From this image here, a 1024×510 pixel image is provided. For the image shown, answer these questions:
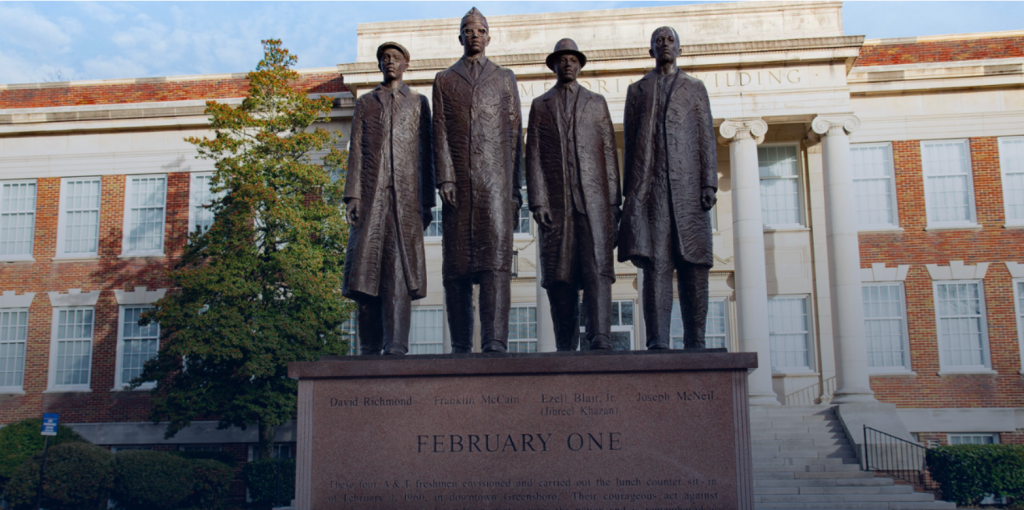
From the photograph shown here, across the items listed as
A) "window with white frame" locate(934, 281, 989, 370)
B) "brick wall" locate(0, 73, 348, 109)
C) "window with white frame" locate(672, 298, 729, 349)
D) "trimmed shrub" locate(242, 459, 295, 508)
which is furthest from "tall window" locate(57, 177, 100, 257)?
"window with white frame" locate(934, 281, 989, 370)

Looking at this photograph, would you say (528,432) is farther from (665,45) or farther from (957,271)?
(957,271)

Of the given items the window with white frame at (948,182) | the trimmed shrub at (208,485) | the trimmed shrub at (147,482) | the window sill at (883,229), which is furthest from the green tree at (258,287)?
the window with white frame at (948,182)

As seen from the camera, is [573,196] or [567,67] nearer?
[573,196]

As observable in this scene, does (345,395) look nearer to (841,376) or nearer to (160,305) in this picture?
(160,305)

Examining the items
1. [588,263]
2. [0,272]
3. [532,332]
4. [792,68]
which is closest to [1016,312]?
[792,68]

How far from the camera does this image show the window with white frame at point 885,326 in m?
23.3

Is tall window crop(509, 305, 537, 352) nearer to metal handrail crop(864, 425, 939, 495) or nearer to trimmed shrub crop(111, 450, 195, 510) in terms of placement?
metal handrail crop(864, 425, 939, 495)

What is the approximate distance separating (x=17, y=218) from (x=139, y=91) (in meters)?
5.64

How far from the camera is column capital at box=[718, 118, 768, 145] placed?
75.4ft

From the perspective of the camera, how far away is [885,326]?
2353 centimetres

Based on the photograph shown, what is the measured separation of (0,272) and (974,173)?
29937 millimetres

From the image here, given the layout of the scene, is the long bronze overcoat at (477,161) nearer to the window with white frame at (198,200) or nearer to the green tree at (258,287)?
the green tree at (258,287)

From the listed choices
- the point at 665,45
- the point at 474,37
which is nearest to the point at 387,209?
the point at 474,37

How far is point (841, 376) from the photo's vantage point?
2164cm
